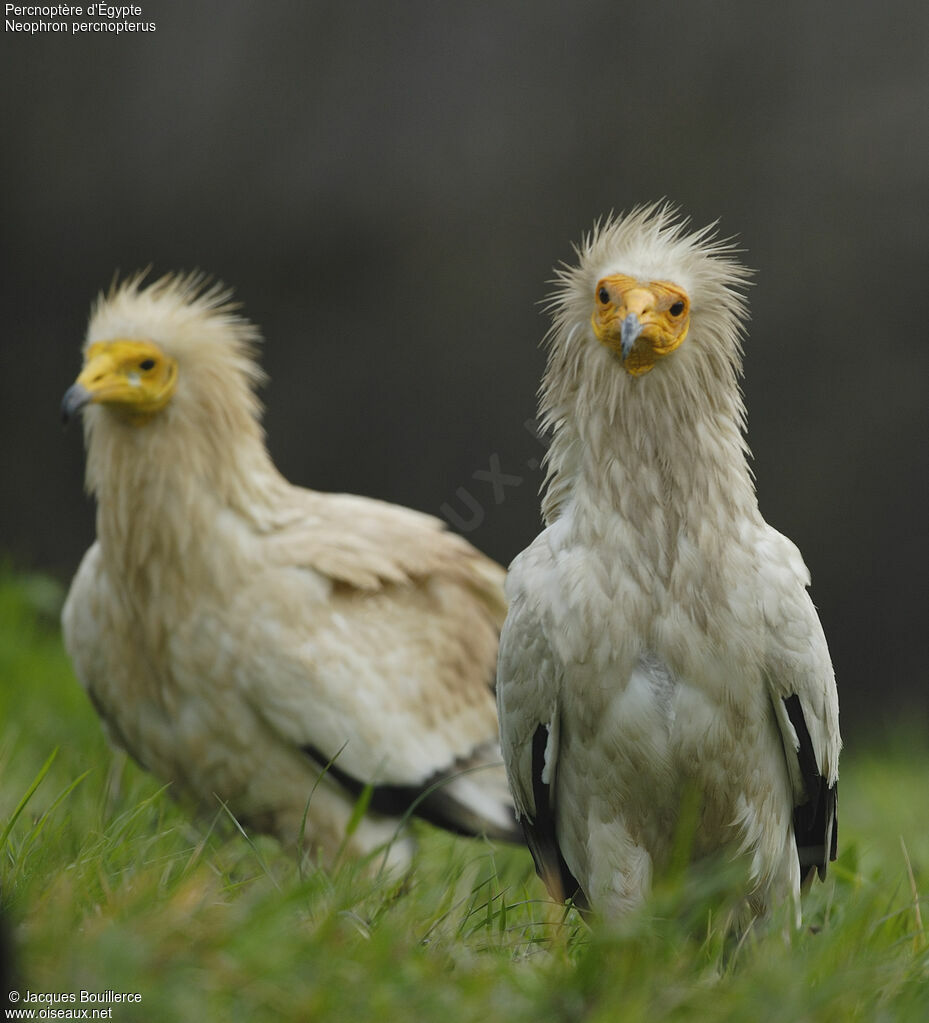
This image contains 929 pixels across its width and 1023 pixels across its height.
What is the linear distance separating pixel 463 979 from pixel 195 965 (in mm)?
454

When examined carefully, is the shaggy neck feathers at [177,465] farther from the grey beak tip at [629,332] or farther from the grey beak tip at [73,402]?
the grey beak tip at [629,332]

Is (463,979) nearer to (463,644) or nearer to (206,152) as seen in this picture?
(463,644)

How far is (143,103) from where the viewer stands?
7.73 metres

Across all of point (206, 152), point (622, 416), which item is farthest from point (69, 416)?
point (206, 152)

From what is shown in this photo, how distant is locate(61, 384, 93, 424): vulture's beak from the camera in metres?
3.68

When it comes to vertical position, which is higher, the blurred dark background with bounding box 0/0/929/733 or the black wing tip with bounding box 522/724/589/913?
the blurred dark background with bounding box 0/0/929/733

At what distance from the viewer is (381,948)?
2.22 metres

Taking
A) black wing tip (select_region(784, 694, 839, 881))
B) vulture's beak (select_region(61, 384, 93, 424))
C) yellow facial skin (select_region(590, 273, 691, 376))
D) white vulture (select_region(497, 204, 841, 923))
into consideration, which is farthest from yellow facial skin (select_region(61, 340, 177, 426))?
black wing tip (select_region(784, 694, 839, 881))

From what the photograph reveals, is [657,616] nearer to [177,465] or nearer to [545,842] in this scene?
[545,842]

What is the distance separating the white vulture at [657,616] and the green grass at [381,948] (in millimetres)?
215

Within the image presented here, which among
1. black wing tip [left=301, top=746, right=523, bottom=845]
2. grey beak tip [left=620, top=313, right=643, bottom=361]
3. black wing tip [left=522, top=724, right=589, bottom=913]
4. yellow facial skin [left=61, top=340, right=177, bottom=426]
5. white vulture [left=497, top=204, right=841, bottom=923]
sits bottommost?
black wing tip [left=301, top=746, right=523, bottom=845]

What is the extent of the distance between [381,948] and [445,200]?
6.29 metres

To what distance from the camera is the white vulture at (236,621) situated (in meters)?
3.89

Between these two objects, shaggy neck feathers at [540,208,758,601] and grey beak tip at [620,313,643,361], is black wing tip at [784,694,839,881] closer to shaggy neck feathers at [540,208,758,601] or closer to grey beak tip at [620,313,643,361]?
shaggy neck feathers at [540,208,758,601]
